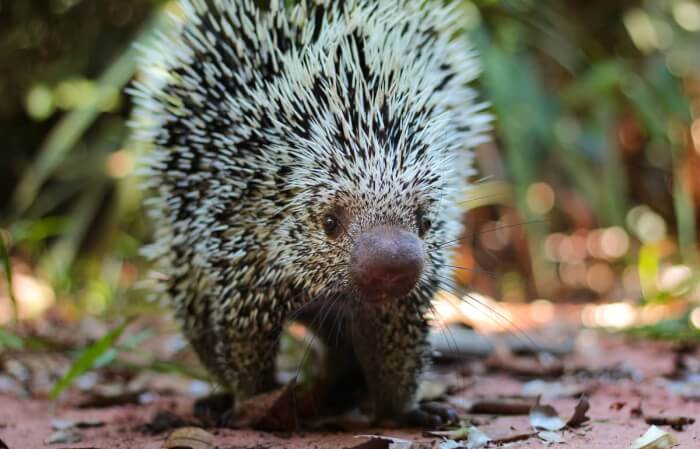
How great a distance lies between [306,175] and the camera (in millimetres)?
2174

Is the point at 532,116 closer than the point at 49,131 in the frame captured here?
Yes

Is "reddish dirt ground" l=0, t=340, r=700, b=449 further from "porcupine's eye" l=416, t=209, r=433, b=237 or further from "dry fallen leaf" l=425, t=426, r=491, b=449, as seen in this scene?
"porcupine's eye" l=416, t=209, r=433, b=237

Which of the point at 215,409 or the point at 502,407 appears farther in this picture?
the point at 215,409

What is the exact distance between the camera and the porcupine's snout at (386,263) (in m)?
1.85

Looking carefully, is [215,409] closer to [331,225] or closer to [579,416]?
[331,225]

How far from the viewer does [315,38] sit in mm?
2453

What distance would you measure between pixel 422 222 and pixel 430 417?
584 millimetres

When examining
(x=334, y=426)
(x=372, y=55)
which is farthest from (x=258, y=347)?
(x=372, y=55)

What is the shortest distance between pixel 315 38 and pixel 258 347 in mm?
942

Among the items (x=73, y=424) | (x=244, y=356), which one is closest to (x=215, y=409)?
(x=244, y=356)

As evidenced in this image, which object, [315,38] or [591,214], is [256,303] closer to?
[315,38]

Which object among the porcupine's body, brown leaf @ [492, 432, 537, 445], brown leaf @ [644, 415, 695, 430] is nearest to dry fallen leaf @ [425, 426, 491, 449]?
brown leaf @ [492, 432, 537, 445]

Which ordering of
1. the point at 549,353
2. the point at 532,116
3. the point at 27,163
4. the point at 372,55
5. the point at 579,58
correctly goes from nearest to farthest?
the point at 372,55
the point at 549,353
the point at 532,116
the point at 579,58
the point at 27,163

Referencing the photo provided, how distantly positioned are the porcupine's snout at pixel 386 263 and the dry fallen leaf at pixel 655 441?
625 millimetres
